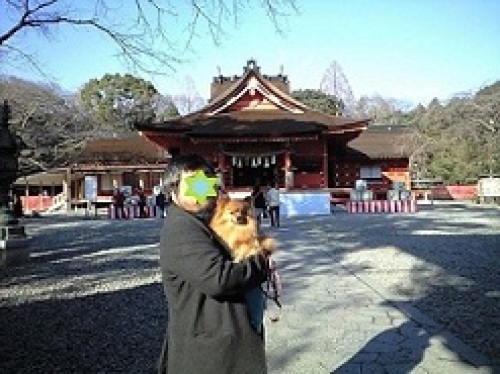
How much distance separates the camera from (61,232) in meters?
17.1

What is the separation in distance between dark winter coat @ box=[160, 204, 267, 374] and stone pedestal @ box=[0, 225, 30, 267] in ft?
29.7

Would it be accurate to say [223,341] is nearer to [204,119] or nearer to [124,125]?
[204,119]

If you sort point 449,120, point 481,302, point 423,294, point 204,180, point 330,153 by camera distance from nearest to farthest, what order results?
point 204,180 < point 481,302 < point 423,294 < point 449,120 < point 330,153

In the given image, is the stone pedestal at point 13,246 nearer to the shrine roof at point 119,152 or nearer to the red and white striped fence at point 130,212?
the red and white striped fence at point 130,212

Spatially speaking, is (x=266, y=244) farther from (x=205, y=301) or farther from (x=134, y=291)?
(x=134, y=291)

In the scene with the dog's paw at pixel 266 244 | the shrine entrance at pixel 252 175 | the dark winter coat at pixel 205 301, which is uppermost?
the shrine entrance at pixel 252 175

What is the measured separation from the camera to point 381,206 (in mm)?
24125

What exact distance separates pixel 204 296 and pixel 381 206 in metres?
22.7

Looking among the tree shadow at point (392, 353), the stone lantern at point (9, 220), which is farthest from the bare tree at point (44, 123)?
the tree shadow at point (392, 353)

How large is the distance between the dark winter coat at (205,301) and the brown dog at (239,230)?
45 mm

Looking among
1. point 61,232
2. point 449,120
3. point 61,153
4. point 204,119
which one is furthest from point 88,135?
point 449,120

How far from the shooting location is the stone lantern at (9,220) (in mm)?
10305

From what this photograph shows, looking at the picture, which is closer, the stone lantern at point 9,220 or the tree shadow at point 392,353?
the tree shadow at point 392,353

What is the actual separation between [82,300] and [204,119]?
20.6 meters
